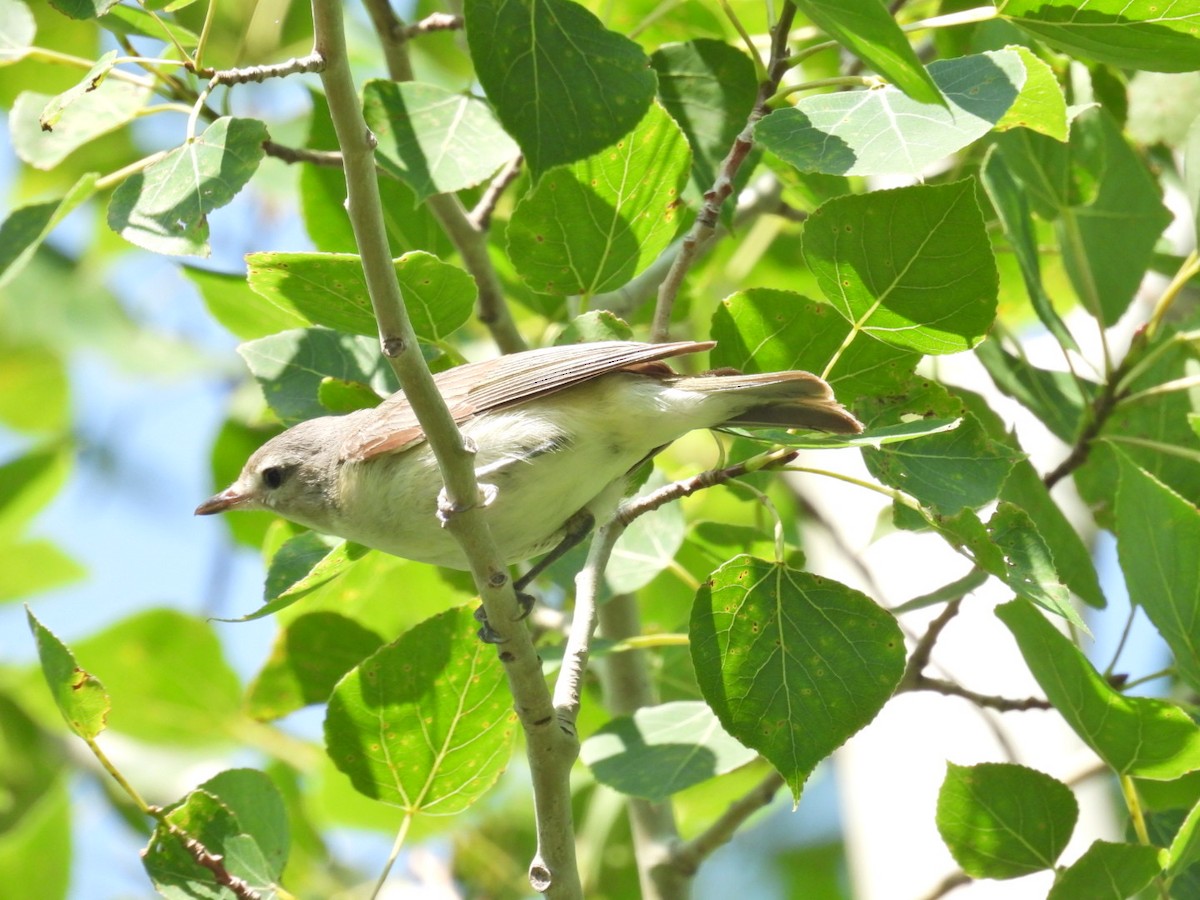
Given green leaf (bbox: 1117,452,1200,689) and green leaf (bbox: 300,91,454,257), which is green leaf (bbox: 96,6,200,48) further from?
green leaf (bbox: 1117,452,1200,689)

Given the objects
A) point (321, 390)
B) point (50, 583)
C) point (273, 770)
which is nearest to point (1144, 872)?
point (321, 390)

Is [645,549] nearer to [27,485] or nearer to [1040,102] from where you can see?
[1040,102]

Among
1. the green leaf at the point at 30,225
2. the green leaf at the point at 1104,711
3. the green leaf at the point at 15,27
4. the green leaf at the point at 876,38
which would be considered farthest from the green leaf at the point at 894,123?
the green leaf at the point at 15,27

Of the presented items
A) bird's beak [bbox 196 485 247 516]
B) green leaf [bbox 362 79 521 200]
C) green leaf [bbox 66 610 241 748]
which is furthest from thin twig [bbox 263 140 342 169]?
green leaf [bbox 66 610 241 748]

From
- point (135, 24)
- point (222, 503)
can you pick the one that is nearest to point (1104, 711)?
point (222, 503)

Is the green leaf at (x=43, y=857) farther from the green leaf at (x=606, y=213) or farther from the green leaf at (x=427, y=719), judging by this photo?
the green leaf at (x=606, y=213)

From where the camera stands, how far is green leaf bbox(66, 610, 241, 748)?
3969 millimetres

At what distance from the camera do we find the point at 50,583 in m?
4.93

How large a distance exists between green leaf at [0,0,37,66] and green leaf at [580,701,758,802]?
6.89ft

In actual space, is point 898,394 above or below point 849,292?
below

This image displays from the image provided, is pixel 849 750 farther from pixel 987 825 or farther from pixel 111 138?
pixel 111 138

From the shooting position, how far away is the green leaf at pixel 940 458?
235cm

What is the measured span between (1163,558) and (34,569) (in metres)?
4.01

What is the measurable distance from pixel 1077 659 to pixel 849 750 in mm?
1847
